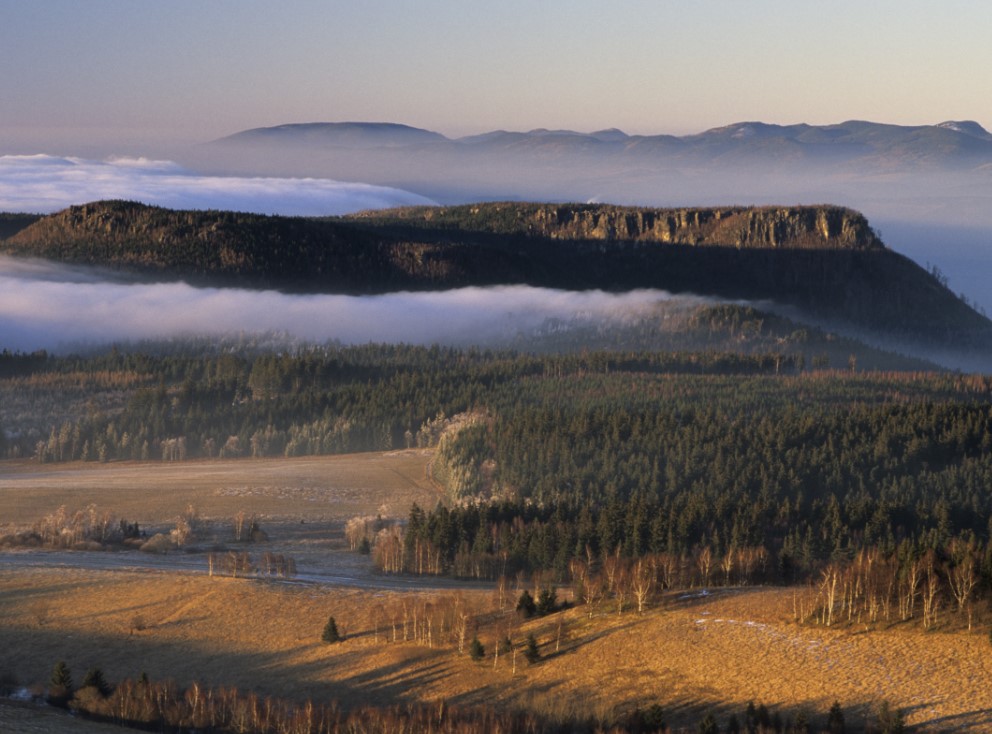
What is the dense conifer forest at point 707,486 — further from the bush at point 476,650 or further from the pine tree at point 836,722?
the bush at point 476,650

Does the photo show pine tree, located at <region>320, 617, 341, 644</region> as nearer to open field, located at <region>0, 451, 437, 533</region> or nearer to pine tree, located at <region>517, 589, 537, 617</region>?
pine tree, located at <region>517, 589, 537, 617</region>

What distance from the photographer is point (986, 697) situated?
7269 cm

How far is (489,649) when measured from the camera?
8450 centimetres

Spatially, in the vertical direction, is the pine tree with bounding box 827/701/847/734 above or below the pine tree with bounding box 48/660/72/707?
above

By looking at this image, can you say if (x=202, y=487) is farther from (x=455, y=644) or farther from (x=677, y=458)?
(x=455, y=644)

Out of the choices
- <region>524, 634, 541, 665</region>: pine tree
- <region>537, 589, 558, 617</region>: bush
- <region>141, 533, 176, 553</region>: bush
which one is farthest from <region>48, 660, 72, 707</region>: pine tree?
<region>141, 533, 176, 553</region>: bush

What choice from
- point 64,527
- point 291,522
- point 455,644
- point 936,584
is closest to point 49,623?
point 455,644

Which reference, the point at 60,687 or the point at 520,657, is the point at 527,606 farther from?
the point at 60,687

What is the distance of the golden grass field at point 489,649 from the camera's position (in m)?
75.4

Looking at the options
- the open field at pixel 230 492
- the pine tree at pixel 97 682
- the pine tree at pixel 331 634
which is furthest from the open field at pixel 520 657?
the open field at pixel 230 492

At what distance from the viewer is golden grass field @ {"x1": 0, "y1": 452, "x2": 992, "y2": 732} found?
75438 mm

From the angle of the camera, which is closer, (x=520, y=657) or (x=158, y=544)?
(x=520, y=657)

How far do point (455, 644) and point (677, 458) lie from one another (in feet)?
242

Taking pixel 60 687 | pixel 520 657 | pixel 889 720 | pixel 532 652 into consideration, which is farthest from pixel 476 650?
pixel 889 720
